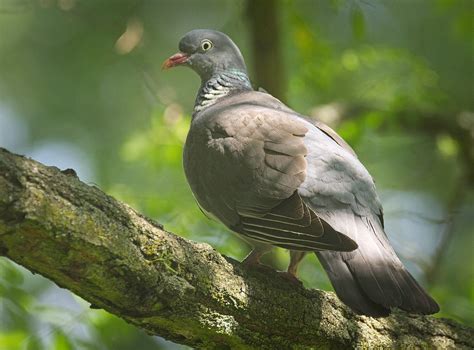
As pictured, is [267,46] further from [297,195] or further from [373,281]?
[373,281]

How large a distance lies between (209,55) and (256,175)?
1.82 m

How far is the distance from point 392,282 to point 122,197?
2.45m

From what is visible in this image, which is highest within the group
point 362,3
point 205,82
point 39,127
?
point 362,3

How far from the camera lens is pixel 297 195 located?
11.7ft

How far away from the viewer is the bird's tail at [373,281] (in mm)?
3127

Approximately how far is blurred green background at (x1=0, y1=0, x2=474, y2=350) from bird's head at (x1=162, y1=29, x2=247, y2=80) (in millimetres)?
402

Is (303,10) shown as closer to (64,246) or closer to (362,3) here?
(362,3)

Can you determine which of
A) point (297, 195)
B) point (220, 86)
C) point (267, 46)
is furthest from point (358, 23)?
point (297, 195)

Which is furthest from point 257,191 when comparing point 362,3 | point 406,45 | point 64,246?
point 406,45

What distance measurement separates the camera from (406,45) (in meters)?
8.20

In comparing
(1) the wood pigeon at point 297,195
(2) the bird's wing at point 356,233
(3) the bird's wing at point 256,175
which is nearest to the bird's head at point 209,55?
(1) the wood pigeon at point 297,195

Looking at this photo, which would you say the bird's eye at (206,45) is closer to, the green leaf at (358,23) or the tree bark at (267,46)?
the tree bark at (267,46)

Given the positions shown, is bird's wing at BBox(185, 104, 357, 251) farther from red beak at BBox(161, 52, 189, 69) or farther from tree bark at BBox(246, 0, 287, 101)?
tree bark at BBox(246, 0, 287, 101)

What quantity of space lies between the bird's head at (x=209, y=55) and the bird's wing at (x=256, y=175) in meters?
0.98
